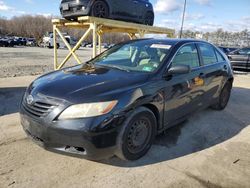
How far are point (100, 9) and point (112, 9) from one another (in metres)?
0.65

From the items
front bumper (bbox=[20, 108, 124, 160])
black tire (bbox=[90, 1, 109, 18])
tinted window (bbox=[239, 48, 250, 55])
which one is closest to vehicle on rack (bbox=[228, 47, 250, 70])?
tinted window (bbox=[239, 48, 250, 55])

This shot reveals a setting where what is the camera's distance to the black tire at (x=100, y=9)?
8.05 m

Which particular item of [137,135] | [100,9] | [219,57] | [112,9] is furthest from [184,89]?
[112,9]

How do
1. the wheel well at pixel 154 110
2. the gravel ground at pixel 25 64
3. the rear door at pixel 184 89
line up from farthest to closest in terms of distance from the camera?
the gravel ground at pixel 25 64 < the rear door at pixel 184 89 < the wheel well at pixel 154 110

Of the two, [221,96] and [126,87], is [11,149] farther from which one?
[221,96]

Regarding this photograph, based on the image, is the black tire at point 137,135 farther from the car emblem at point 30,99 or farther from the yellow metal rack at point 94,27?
the yellow metal rack at point 94,27

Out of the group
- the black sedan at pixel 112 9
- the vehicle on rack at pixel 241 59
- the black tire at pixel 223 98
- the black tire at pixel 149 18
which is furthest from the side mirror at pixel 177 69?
the vehicle on rack at pixel 241 59

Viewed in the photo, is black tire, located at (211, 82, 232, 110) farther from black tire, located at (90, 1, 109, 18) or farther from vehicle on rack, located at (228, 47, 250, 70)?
vehicle on rack, located at (228, 47, 250, 70)

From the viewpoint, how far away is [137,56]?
4.19 meters

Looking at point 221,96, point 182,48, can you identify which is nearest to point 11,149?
point 182,48

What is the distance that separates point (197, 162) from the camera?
11.6ft

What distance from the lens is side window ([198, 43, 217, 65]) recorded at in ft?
16.2

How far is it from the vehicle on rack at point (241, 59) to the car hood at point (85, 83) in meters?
12.1

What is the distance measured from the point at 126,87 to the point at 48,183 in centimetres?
138
